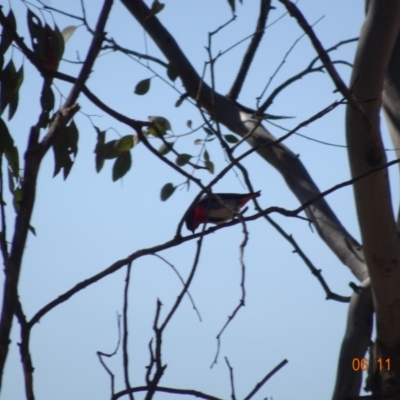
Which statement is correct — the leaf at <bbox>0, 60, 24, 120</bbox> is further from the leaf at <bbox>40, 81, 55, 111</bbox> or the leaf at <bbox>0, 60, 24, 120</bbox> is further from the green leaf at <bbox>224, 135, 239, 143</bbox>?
the green leaf at <bbox>224, 135, 239, 143</bbox>

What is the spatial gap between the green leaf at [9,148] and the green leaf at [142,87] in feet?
2.81

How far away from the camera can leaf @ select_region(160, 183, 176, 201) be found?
2447 mm

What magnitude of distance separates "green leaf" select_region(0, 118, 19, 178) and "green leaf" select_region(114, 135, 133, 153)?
504mm

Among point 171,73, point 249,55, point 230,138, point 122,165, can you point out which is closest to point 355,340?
point 230,138

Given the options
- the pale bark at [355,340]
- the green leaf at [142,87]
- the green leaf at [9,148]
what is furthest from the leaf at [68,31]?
the pale bark at [355,340]

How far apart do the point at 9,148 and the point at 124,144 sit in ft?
1.77

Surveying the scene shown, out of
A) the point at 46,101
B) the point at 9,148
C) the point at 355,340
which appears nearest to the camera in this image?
the point at 9,148

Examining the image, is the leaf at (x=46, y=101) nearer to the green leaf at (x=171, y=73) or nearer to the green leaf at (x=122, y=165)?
the green leaf at (x=122, y=165)

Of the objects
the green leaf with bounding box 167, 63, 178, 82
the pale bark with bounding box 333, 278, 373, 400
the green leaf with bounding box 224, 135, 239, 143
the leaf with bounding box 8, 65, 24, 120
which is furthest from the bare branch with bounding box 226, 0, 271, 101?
the leaf with bounding box 8, 65, 24, 120

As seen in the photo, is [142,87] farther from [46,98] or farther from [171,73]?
[46,98]

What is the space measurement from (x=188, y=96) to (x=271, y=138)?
13.8 inches

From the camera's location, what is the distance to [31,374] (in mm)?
778

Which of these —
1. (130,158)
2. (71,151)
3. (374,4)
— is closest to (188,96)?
(130,158)

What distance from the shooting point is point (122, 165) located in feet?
7.01
